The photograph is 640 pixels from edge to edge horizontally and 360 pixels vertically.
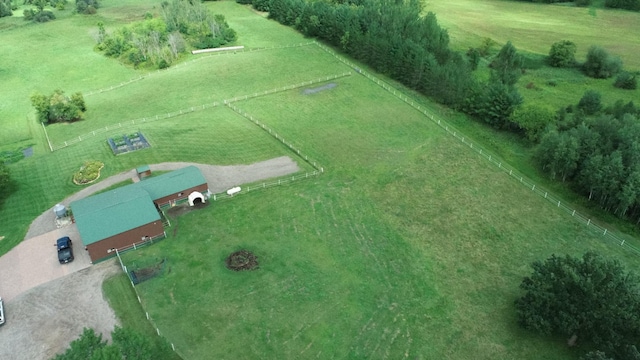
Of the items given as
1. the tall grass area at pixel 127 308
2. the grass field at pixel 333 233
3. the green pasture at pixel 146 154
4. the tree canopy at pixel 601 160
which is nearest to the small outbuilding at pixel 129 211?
the grass field at pixel 333 233

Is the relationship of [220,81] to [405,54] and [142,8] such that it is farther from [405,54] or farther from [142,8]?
[142,8]

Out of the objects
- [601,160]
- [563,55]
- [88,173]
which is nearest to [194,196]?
[88,173]

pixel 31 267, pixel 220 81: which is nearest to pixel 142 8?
pixel 220 81

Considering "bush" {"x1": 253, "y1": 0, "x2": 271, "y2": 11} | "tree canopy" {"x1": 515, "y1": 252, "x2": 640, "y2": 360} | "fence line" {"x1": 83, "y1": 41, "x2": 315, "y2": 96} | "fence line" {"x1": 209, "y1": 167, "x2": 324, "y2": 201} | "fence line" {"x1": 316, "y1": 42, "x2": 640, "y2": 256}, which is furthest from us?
"bush" {"x1": 253, "y1": 0, "x2": 271, "y2": 11}

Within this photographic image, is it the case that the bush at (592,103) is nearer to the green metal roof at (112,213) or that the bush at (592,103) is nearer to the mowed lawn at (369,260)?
the mowed lawn at (369,260)

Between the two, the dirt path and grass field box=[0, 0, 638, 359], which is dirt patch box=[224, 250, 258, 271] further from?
the dirt path

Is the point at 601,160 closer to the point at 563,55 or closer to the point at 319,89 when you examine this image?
the point at 319,89

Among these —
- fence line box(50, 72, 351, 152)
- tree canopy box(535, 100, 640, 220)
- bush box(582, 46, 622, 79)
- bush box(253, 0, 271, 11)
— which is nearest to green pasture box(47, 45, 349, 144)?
fence line box(50, 72, 351, 152)
